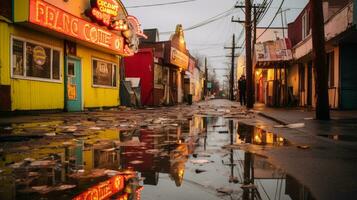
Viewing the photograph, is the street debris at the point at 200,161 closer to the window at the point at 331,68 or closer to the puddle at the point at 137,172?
the puddle at the point at 137,172

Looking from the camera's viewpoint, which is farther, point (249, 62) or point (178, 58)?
point (178, 58)

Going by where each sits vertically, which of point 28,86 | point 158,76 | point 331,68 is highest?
point 158,76

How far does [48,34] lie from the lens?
16.2m

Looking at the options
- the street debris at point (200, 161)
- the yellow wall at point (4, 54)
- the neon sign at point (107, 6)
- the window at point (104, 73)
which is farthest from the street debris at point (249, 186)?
the window at point (104, 73)

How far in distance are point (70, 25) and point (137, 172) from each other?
13.3m

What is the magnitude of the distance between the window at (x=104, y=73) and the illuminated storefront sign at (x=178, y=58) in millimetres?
12317

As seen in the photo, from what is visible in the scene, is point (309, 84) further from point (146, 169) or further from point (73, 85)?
point (146, 169)

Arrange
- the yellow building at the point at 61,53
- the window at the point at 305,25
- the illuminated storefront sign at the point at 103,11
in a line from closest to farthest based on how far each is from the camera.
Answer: the yellow building at the point at 61,53 < the illuminated storefront sign at the point at 103,11 < the window at the point at 305,25

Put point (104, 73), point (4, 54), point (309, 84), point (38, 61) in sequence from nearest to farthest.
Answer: point (4, 54)
point (38, 61)
point (104, 73)
point (309, 84)

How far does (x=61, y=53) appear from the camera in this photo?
17.4 meters

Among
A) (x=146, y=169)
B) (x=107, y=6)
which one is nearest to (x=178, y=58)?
(x=107, y=6)

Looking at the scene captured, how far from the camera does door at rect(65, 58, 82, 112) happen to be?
17.8 metres

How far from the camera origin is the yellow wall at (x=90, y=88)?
1961 centimetres

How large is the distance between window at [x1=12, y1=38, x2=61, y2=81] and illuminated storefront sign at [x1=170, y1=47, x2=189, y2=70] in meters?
19.4
